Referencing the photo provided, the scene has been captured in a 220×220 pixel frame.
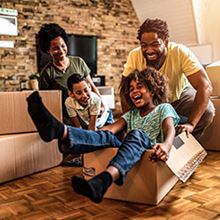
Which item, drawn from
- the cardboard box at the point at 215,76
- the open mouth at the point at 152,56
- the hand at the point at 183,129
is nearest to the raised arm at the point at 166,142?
the hand at the point at 183,129

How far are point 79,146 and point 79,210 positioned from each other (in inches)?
11.1

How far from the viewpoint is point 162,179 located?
1.49m

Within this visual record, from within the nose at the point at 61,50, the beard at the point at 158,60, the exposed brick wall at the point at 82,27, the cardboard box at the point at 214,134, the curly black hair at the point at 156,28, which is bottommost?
the cardboard box at the point at 214,134

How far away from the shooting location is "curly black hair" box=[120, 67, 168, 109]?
1.77 m

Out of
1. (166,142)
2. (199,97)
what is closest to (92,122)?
(199,97)

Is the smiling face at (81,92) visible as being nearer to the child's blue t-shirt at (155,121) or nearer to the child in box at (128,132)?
the child in box at (128,132)

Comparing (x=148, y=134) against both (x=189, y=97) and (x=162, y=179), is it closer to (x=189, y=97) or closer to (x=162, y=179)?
(x=162, y=179)

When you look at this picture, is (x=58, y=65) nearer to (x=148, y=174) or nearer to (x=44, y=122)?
(x=44, y=122)

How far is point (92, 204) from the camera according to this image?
1.49 meters

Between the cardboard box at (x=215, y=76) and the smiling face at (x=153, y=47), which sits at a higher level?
the smiling face at (x=153, y=47)

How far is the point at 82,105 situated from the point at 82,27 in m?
3.46

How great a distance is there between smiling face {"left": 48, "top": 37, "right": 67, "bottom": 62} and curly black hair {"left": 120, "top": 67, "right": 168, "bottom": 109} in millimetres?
664

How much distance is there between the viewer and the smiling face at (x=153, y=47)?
1.96 metres

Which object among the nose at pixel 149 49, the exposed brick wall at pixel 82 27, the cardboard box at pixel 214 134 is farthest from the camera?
the exposed brick wall at pixel 82 27
